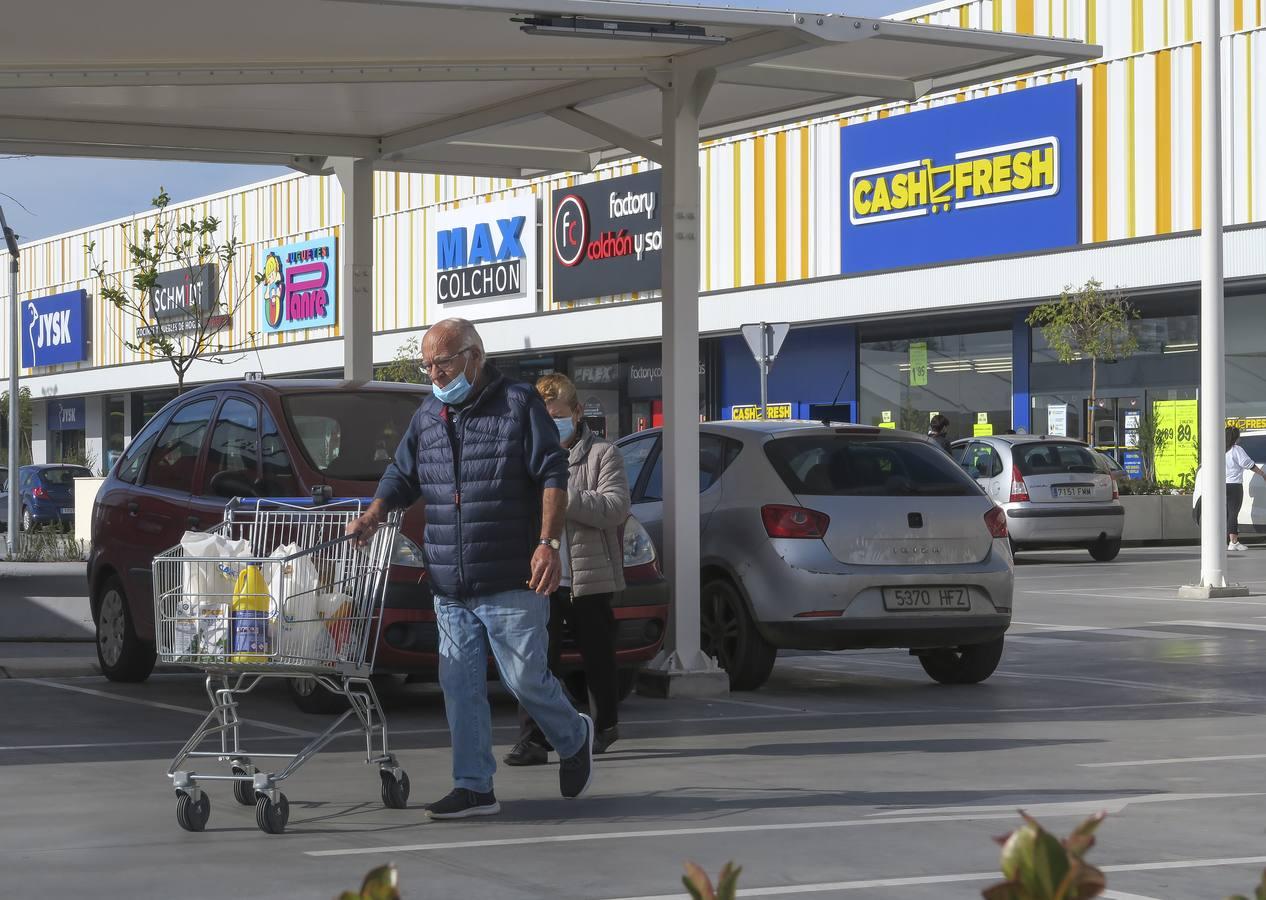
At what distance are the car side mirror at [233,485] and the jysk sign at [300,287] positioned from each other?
41131 mm

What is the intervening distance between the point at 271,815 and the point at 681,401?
16.4 ft

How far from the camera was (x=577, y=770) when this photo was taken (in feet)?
24.8

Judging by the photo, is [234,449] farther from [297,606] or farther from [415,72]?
[297,606]

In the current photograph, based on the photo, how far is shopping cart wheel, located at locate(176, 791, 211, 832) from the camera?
679 centimetres

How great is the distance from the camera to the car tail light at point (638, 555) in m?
10.5

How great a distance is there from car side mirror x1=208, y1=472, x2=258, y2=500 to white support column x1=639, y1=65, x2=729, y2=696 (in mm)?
2395

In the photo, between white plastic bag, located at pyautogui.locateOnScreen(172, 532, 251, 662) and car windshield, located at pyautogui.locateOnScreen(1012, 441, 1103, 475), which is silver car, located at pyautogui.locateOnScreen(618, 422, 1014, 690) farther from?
car windshield, located at pyautogui.locateOnScreen(1012, 441, 1103, 475)

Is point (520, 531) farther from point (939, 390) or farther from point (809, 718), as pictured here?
point (939, 390)

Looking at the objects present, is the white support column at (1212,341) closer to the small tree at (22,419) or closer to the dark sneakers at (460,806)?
the dark sneakers at (460,806)

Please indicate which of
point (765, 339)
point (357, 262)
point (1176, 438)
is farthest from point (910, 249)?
point (357, 262)

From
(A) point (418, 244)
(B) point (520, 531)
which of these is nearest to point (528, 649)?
(B) point (520, 531)

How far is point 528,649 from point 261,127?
743 centimetres

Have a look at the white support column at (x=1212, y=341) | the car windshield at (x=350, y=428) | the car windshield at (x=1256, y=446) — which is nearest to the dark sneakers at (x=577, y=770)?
the car windshield at (x=350, y=428)

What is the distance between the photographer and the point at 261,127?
13.6 meters
